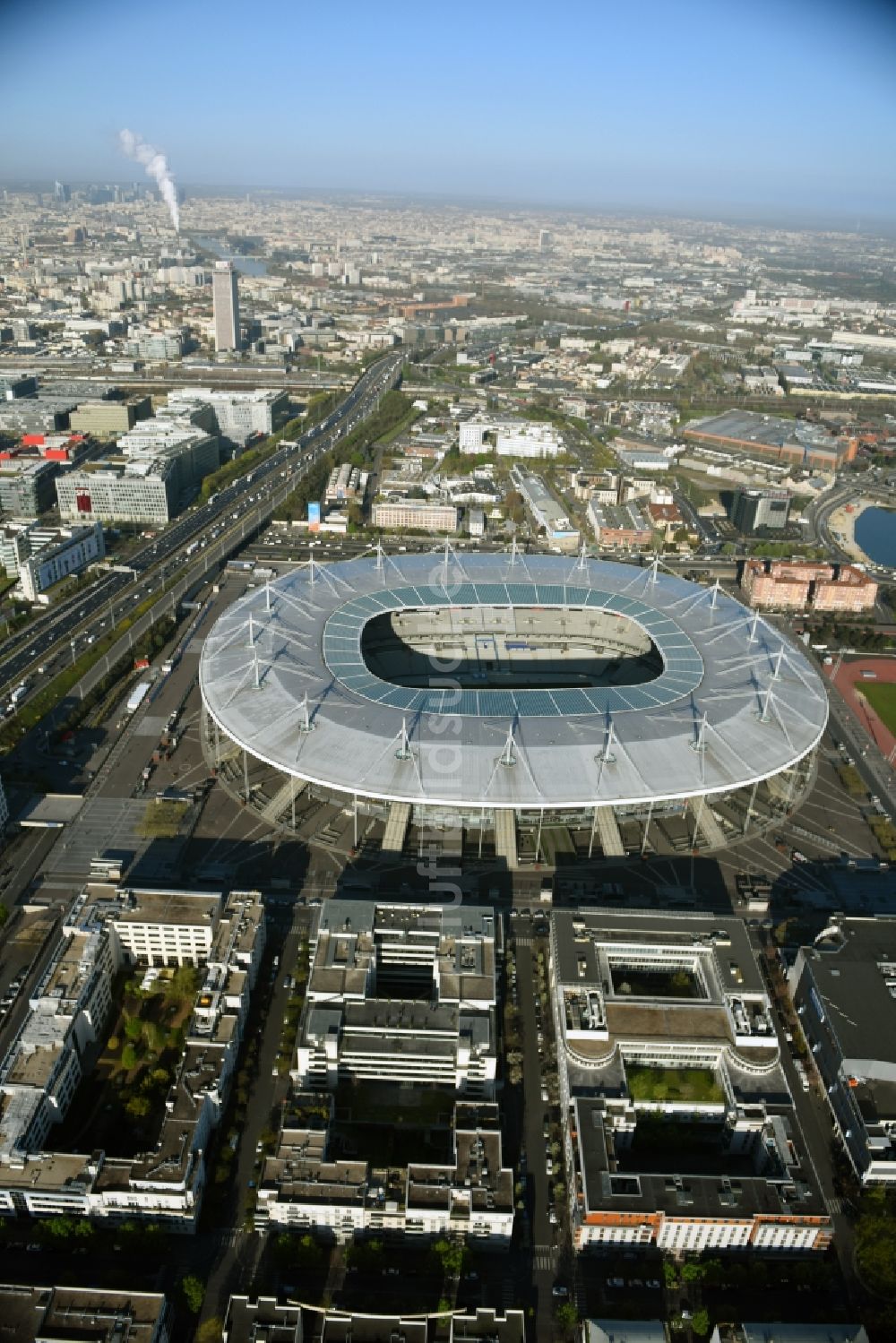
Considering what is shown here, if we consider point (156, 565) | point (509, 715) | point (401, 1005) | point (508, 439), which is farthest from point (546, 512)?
point (401, 1005)

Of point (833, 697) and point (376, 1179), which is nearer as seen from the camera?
point (376, 1179)

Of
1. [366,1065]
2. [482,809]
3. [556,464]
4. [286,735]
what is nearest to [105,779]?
[286,735]

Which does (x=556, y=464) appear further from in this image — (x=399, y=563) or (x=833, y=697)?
(x=833, y=697)

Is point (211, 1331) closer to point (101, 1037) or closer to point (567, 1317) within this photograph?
point (567, 1317)

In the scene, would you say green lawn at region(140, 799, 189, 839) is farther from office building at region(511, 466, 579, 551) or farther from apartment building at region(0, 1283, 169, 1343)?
office building at region(511, 466, 579, 551)

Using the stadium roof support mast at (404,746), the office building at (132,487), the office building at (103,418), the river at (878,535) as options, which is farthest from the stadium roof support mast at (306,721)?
the office building at (103,418)

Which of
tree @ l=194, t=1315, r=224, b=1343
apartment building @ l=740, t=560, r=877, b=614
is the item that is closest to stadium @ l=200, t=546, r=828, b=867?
apartment building @ l=740, t=560, r=877, b=614

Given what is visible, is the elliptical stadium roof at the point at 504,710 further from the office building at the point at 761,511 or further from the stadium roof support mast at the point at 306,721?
the office building at the point at 761,511
